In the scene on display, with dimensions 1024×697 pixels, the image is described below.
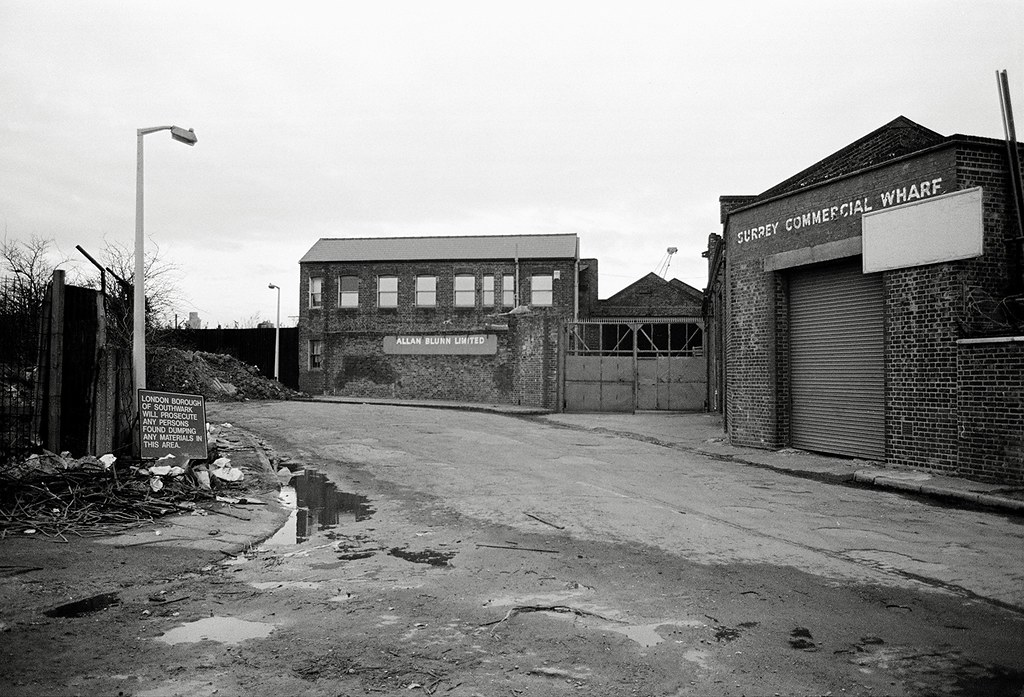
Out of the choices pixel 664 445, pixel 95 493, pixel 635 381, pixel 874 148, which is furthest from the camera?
pixel 635 381

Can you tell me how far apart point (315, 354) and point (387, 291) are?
5.11 meters

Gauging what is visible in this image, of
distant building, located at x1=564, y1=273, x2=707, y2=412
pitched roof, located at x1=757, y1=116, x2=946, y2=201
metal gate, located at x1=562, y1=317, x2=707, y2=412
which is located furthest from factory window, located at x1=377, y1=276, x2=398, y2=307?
pitched roof, located at x1=757, y1=116, x2=946, y2=201

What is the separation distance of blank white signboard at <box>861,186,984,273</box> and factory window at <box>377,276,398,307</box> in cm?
2767

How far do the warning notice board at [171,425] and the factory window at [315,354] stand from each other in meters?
28.5

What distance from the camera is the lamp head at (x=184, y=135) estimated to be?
1212 centimetres

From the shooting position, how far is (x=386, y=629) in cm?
495

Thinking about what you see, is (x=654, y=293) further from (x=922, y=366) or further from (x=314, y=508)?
(x=314, y=508)

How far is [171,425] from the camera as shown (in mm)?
10422

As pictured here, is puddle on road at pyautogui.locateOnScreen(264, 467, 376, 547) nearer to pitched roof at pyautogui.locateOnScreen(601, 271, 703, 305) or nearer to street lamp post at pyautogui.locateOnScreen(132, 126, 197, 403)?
street lamp post at pyautogui.locateOnScreen(132, 126, 197, 403)

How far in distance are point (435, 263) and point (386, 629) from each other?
112 ft

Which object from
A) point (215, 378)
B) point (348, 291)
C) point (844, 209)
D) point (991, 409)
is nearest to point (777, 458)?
point (991, 409)

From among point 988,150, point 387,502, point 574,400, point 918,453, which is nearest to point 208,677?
point 387,502

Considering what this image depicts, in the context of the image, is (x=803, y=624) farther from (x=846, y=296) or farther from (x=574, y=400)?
(x=574, y=400)

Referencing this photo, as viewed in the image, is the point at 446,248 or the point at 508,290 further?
the point at 446,248
